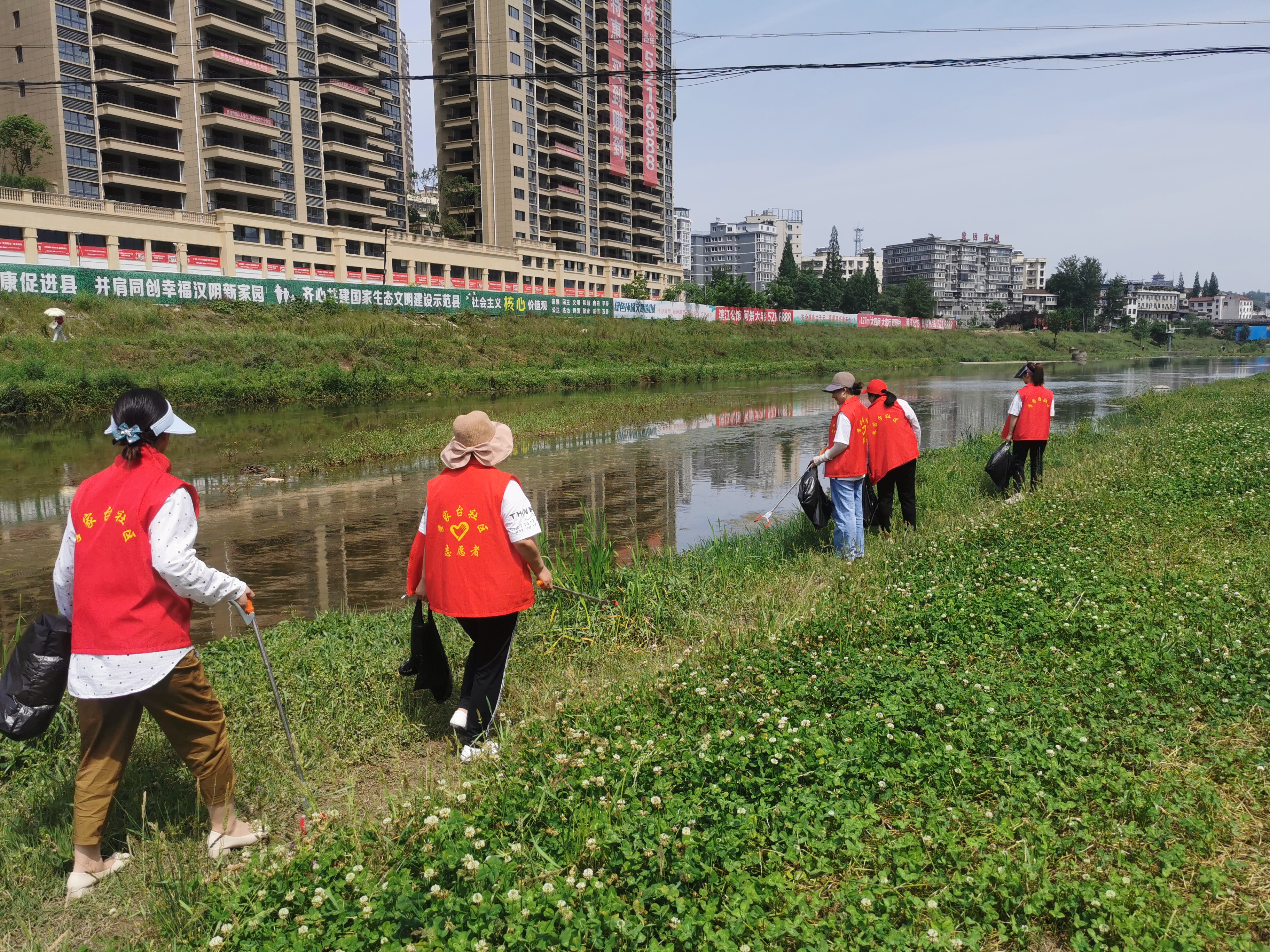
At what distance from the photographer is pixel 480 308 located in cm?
4631

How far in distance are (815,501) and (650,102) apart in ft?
303

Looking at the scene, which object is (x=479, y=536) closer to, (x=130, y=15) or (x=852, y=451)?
(x=852, y=451)

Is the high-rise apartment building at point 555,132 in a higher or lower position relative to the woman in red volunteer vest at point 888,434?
higher

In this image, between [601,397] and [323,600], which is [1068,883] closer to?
[323,600]

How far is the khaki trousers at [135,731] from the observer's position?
3.45m

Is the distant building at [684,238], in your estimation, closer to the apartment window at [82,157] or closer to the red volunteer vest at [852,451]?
the apartment window at [82,157]

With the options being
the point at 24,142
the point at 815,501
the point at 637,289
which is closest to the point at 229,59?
the point at 24,142

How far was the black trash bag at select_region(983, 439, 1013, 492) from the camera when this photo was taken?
1055cm

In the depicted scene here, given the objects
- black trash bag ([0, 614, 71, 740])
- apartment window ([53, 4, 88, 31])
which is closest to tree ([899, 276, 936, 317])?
apartment window ([53, 4, 88, 31])

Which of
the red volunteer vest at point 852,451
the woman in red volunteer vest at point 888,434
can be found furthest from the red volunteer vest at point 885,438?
the red volunteer vest at point 852,451

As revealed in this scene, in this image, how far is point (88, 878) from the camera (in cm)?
345


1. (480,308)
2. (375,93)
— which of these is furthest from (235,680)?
(375,93)

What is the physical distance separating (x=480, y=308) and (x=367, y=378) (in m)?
15.5

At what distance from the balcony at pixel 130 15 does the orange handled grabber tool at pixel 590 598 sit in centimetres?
5674
